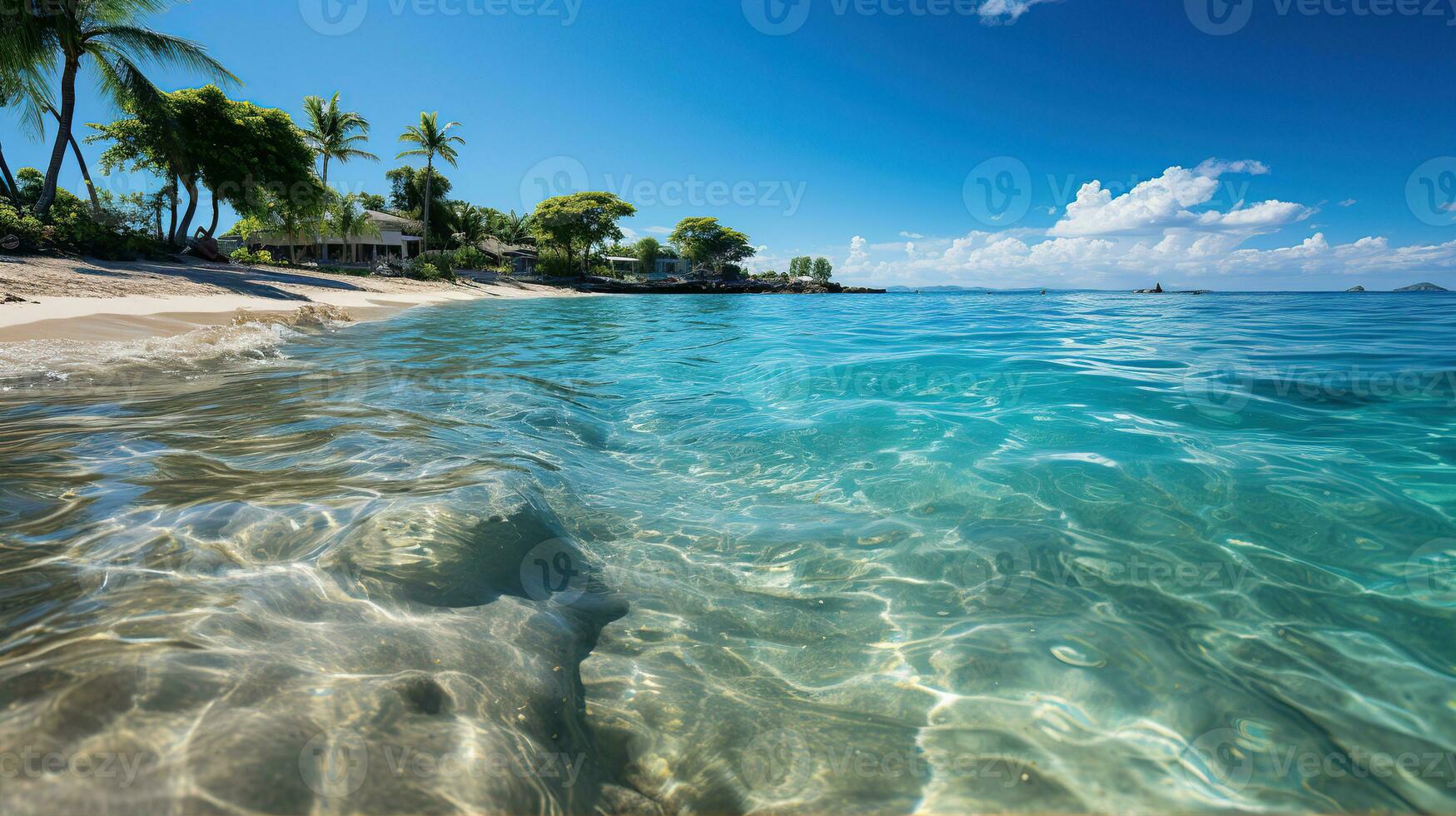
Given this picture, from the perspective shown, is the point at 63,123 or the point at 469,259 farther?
the point at 469,259

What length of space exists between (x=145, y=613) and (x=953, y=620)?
2.87 m

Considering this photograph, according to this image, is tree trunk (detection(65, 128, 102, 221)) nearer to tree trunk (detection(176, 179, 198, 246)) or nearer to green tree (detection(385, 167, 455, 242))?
tree trunk (detection(176, 179, 198, 246))

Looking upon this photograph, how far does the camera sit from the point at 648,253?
76.6m

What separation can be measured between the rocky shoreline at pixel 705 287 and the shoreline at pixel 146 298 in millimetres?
27011

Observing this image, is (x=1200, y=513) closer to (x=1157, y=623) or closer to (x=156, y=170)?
(x=1157, y=623)

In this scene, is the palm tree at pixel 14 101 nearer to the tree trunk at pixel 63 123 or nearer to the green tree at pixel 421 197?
the tree trunk at pixel 63 123

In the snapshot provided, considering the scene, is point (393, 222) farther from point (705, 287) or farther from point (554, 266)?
point (705, 287)

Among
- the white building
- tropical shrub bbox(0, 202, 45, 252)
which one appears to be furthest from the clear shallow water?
the white building

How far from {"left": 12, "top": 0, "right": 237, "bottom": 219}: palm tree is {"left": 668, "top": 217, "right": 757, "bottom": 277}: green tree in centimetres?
5260

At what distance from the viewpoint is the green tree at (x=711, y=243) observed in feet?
232

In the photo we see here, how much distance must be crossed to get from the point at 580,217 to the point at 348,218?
18.1 m

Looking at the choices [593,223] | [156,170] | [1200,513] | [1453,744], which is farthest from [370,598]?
[593,223]

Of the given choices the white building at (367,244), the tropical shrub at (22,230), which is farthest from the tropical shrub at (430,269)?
the tropical shrub at (22,230)

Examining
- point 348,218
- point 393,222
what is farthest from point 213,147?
point 393,222
